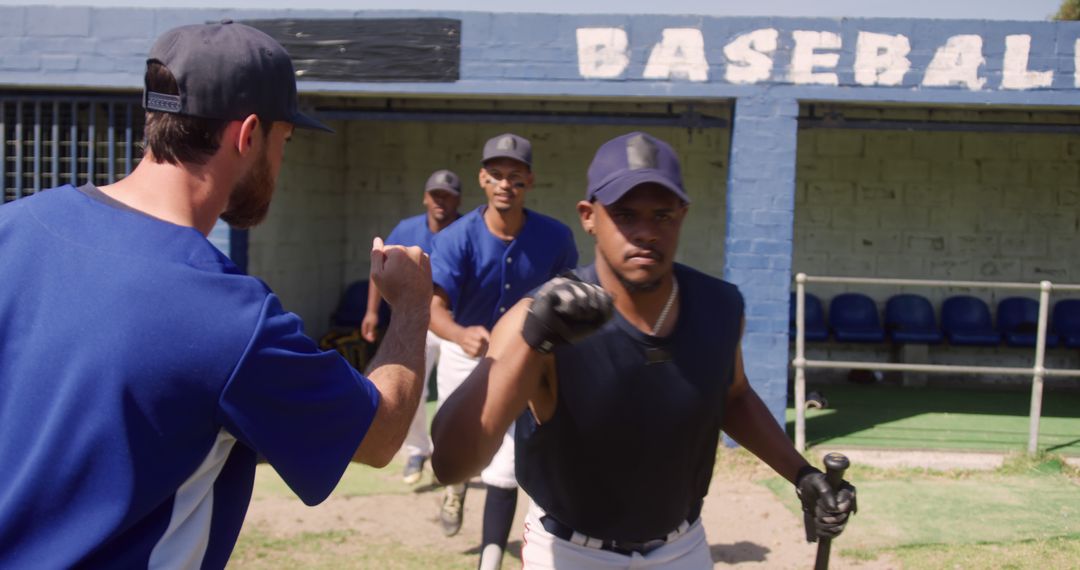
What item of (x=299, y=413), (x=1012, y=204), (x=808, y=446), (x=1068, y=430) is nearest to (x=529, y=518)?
(x=299, y=413)

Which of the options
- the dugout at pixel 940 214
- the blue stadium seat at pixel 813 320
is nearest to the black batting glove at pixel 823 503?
the blue stadium seat at pixel 813 320

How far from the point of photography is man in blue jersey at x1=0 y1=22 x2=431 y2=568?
159cm

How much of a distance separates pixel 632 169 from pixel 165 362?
1399 mm

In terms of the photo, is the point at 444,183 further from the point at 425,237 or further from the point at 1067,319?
A: the point at 1067,319

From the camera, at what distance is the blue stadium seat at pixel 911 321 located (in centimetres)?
1020

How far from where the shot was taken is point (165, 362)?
1595mm

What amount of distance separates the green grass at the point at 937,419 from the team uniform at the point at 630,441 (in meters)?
5.25

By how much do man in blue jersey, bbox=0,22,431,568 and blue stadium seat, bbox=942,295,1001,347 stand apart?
31.4 ft

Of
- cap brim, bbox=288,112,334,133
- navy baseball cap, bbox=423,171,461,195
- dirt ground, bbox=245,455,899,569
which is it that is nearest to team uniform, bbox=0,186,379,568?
cap brim, bbox=288,112,334,133

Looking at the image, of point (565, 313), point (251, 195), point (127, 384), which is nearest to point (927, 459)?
point (565, 313)

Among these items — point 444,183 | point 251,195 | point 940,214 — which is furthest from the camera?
point 940,214

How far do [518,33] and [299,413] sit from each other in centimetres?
628

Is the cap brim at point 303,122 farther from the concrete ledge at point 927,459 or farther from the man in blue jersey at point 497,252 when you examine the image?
the concrete ledge at point 927,459

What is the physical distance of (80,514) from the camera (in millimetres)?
1594
